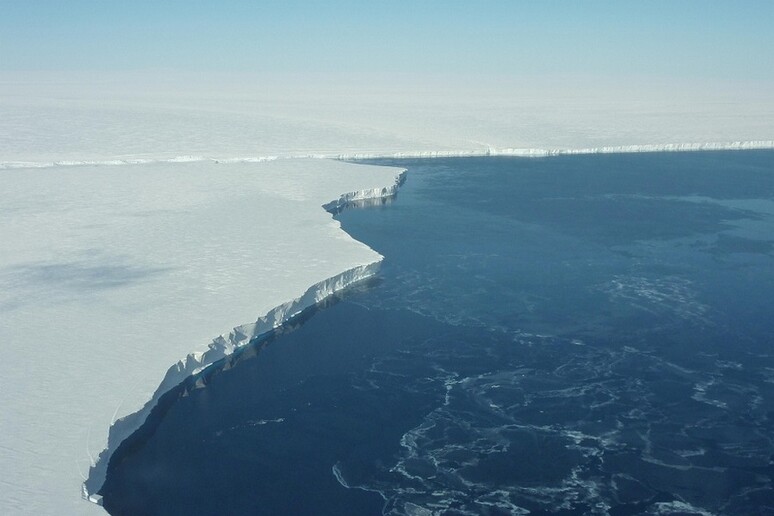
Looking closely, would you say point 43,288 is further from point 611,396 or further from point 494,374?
point 611,396

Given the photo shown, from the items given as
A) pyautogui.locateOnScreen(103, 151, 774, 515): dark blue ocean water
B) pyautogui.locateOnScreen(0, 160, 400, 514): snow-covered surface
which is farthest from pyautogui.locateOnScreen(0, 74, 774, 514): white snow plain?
pyautogui.locateOnScreen(103, 151, 774, 515): dark blue ocean water

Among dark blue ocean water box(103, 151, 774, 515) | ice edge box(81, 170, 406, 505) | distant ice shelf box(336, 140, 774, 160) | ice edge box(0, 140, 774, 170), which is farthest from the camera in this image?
distant ice shelf box(336, 140, 774, 160)

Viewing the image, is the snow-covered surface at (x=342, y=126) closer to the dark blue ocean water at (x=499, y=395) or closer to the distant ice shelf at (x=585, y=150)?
the distant ice shelf at (x=585, y=150)

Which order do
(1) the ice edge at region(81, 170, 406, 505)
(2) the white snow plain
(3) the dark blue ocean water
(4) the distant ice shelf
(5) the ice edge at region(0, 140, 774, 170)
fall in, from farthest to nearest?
(4) the distant ice shelf, (5) the ice edge at region(0, 140, 774, 170), (2) the white snow plain, (3) the dark blue ocean water, (1) the ice edge at region(81, 170, 406, 505)

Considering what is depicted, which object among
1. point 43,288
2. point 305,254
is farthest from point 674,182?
point 43,288

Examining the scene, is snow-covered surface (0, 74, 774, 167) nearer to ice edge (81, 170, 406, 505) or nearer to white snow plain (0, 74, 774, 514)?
white snow plain (0, 74, 774, 514)

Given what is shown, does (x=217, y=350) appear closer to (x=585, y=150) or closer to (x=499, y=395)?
(x=499, y=395)

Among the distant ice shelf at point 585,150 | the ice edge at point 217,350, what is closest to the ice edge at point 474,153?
the distant ice shelf at point 585,150
